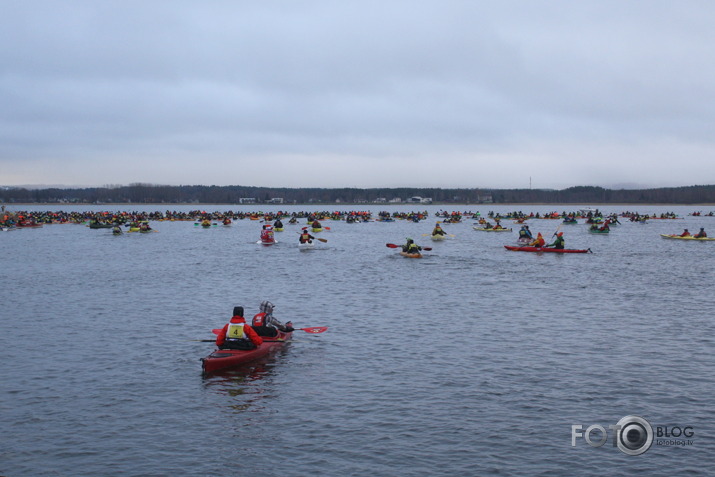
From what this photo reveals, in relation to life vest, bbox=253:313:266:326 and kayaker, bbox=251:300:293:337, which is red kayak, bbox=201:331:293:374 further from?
life vest, bbox=253:313:266:326

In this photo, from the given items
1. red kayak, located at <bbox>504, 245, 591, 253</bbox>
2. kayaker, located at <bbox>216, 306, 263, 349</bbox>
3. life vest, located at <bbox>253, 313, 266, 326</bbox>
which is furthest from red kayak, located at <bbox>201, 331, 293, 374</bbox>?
red kayak, located at <bbox>504, 245, 591, 253</bbox>

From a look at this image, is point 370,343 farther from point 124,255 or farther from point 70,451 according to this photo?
point 124,255

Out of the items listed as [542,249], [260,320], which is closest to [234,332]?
[260,320]

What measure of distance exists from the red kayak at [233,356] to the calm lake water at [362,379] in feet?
1.11

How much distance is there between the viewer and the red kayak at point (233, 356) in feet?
59.9

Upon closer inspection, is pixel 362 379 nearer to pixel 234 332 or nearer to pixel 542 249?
pixel 234 332

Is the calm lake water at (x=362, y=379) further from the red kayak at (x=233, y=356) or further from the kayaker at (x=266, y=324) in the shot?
the kayaker at (x=266, y=324)

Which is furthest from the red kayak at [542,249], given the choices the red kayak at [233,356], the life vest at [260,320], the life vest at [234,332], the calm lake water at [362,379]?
the life vest at [234,332]

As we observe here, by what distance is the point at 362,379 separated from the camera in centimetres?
1788

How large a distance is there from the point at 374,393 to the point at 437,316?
36.1 ft

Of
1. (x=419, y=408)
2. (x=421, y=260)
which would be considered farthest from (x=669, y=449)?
(x=421, y=260)

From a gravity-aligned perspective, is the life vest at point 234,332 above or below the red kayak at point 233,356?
above

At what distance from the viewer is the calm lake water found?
13.0 meters

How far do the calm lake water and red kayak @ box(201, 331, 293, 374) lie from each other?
13.3 inches
